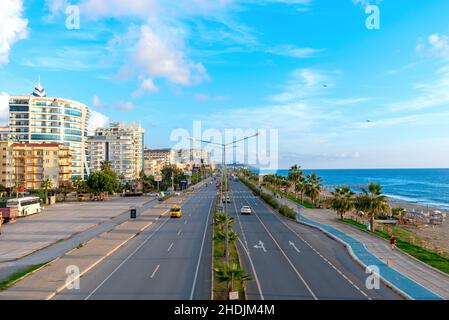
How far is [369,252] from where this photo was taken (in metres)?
27.0

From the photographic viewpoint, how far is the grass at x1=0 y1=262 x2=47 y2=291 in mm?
18688

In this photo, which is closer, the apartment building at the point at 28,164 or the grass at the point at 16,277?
the grass at the point at 16,277

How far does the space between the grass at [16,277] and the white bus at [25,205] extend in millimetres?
33059

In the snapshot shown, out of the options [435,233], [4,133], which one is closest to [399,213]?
[435,233]

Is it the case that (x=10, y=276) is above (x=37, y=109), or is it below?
below

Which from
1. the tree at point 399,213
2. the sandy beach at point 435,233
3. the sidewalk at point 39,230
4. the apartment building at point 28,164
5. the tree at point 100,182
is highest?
the apartment building at point 28,164

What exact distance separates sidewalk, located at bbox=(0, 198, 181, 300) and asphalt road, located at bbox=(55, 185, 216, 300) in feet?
2.37

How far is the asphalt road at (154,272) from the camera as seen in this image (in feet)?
56.8

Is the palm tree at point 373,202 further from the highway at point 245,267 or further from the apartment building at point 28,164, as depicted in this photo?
the apartment building at point 28,164

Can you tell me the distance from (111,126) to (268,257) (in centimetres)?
15995

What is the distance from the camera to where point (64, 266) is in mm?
22438

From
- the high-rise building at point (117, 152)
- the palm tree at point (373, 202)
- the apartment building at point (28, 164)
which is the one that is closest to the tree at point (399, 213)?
the palm tree at point (373, 202)

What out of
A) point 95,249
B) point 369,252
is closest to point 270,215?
point 369,252
